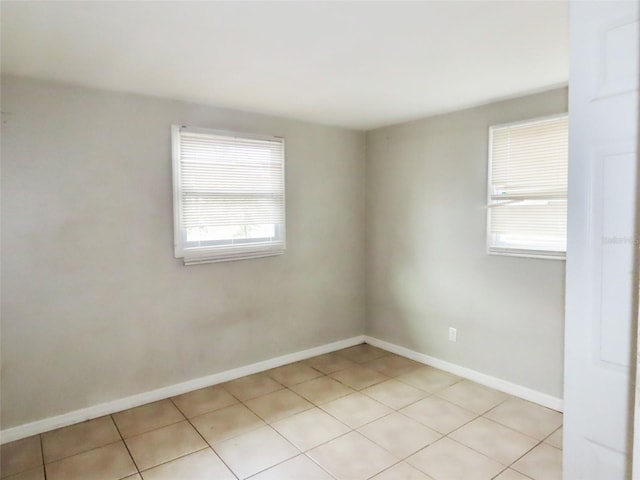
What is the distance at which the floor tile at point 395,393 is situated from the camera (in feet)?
9.71

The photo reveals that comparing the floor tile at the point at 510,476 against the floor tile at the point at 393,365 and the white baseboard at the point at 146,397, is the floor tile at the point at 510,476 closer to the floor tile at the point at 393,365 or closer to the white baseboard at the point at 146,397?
the floor tile at the point at 393,365

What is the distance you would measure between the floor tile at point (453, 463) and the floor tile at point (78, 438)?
75.2 inches

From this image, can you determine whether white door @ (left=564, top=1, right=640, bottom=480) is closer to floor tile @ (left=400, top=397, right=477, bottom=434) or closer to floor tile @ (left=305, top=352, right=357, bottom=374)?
floor tile @ (left=400, top=397, right=477, bottom=434)

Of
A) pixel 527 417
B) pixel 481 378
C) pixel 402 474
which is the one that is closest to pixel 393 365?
pixel 481 378

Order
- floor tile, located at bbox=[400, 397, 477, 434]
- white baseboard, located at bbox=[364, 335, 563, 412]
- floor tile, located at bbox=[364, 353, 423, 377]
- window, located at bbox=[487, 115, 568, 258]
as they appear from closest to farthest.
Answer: floor tile, located at bbox=[400, 397, 477, 434]
window, located at bbox=[487, 115, 568, 258]
white baseboard, located at bbox=[364, 335, 563, 412]
floor tile, located at bbox=[364, 353, 423, 377]

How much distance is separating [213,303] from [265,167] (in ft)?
4.12

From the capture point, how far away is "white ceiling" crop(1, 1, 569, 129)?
67.1 inches

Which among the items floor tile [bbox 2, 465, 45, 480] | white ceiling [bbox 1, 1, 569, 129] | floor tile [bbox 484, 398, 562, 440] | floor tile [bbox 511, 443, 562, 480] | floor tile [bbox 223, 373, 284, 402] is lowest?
floor tile [bbox 2, 465, 45, 480]

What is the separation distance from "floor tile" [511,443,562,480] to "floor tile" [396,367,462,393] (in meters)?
0.90

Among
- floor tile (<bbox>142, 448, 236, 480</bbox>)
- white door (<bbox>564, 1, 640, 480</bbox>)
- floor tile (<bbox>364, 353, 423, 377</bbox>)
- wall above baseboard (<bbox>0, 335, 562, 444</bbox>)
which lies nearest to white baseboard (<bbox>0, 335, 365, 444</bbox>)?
wall above baseboard (<bbox>0, 335, 562, 444</bbox>)

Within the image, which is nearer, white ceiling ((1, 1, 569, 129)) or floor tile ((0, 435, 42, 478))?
white ceiling ((1, 1, 569, 129))

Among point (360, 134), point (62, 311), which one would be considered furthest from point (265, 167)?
point (62, 311)

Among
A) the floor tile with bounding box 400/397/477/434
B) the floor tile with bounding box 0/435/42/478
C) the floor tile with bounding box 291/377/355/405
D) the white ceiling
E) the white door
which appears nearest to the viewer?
the white door

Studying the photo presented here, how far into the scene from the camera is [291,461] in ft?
7.44
